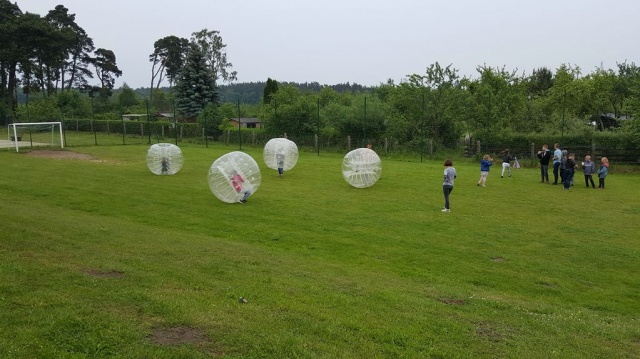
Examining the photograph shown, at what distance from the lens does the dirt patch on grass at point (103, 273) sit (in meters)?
7.62

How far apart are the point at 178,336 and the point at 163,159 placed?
63.5 feet

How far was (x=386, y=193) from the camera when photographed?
1980cm

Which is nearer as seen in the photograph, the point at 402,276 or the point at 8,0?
the point at 402,276

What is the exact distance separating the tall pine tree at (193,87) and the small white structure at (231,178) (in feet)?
152

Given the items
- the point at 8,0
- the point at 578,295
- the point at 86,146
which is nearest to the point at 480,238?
the point at 578,295

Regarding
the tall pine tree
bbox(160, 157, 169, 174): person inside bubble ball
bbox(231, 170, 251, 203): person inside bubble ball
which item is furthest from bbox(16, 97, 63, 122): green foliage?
bbox(231, 170, 251, 203): person inside bubble ball

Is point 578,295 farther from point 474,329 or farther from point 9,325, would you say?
point 9,325

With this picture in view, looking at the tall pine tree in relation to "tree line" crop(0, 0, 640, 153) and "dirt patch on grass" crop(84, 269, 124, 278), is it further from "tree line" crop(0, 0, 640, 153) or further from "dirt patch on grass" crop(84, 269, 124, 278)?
"dirt patch on grass" crop(84, 269, 124, 278)

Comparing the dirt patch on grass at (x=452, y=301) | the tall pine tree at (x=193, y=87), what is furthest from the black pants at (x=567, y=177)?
the tall pine tree at (x=193, y=87)

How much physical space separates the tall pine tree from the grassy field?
140 ft

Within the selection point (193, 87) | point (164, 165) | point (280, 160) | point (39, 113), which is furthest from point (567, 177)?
point (39, 113)

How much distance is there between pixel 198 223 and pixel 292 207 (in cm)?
346

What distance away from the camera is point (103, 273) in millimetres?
7777

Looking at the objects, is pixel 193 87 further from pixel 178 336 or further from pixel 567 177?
pixel 178 336
